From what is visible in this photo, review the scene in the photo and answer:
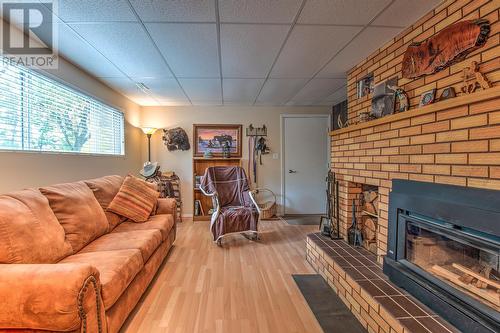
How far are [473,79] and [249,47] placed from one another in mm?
1631

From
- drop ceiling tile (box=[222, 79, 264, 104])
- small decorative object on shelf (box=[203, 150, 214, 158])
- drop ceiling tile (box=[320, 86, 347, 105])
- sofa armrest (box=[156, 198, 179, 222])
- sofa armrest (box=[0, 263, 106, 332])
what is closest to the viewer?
sofa armrest (box=[0, 263, 106, 332])

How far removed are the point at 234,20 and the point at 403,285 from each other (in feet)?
7.12

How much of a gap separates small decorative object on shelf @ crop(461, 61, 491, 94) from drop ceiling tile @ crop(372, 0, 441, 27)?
0.55m

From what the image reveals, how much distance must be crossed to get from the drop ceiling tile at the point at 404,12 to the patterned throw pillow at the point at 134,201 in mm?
2732

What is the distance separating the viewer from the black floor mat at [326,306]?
1.61 m

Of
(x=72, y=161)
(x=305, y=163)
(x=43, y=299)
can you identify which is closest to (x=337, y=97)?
(x=305, y=163)

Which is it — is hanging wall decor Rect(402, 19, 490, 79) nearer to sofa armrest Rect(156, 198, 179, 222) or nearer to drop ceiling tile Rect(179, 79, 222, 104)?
drop ceiling tile Rect(179, 79, 222, 104)

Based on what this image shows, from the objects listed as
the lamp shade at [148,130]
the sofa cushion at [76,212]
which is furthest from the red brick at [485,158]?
the lamp shade at [148,130]

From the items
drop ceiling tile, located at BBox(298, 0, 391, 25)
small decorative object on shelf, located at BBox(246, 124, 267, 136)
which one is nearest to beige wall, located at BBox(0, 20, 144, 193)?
small decorative object on shelf, located at BBox(246, 124, 267, 136)

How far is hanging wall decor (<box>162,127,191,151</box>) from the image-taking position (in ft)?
14.8

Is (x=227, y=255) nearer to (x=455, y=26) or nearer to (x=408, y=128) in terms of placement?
(x=408, y=128)

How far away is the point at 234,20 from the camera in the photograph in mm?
1791

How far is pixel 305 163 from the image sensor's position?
15.7ft
